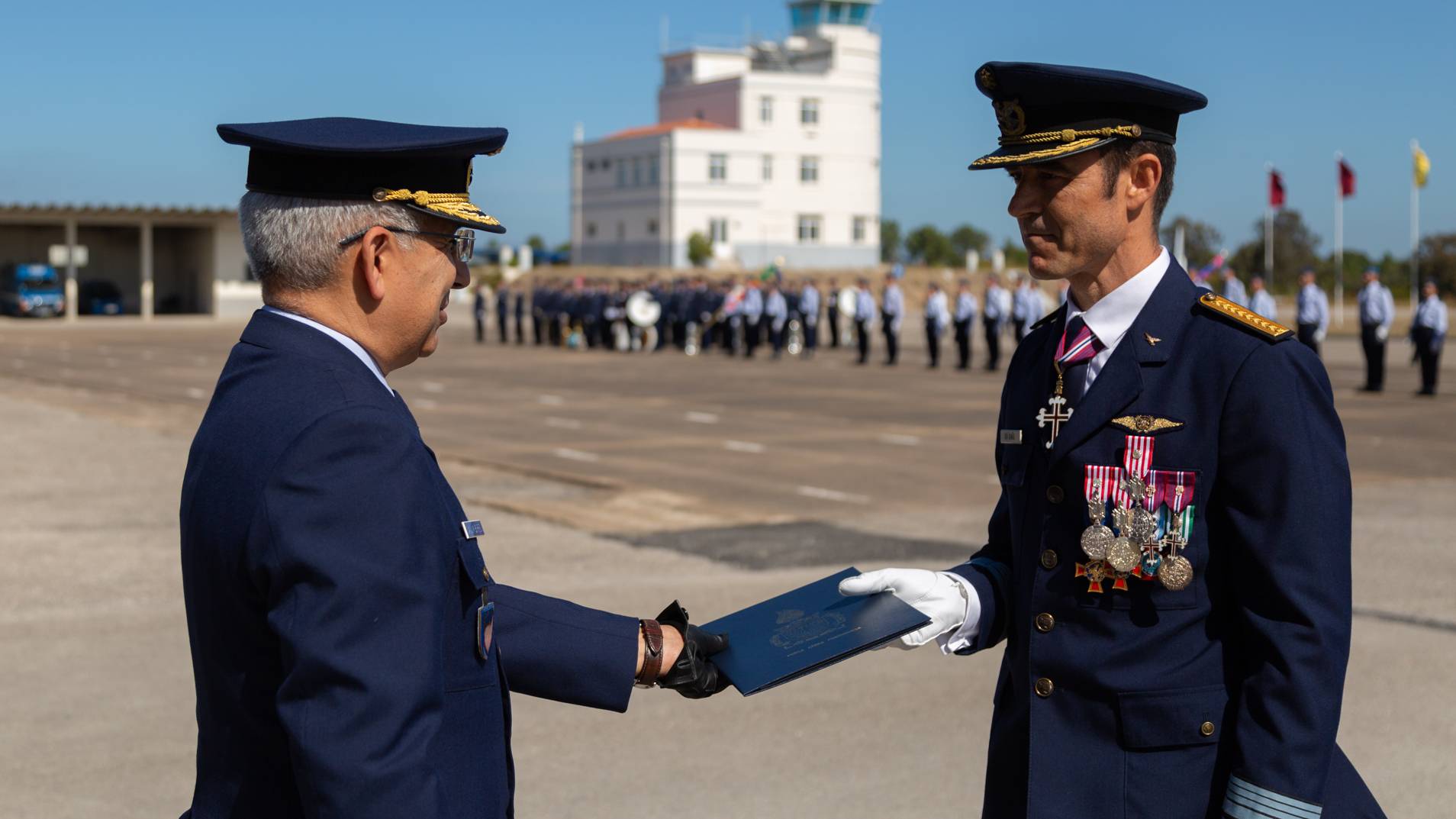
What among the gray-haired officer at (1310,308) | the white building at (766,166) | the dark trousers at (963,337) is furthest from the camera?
the white building at (766,166)

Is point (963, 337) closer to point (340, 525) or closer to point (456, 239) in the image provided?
point (456, 239)

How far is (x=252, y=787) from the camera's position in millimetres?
2234

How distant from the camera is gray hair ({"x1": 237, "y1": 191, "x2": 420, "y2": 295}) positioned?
7.60 ft

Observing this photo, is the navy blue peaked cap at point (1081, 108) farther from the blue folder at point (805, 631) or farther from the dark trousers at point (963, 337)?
the dark trousers at point (963, 337)

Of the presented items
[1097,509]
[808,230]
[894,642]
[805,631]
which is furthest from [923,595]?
[808,230]

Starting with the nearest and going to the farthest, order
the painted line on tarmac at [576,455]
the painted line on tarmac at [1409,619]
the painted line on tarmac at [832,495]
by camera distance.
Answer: the painted line on tarmac at [1409,619]
the painted line on tarmac at [832,495]
the painted line on tarmac at [576,455]

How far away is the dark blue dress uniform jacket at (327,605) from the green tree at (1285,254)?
6308 cm

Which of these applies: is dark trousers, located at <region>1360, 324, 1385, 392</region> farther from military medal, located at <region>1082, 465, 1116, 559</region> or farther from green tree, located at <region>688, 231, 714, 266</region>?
green tree, located at <region>688, 231, 714, 266</region>

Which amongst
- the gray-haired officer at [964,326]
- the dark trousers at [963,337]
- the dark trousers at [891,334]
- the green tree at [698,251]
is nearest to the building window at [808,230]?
the green tree at [698,251]

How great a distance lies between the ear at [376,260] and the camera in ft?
7.67

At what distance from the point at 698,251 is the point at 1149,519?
3630 inches

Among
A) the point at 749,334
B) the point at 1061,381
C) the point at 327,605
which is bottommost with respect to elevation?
the point at 749,334

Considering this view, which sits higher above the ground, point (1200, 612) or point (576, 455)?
point (1200, 612)

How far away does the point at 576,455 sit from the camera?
609 inches
